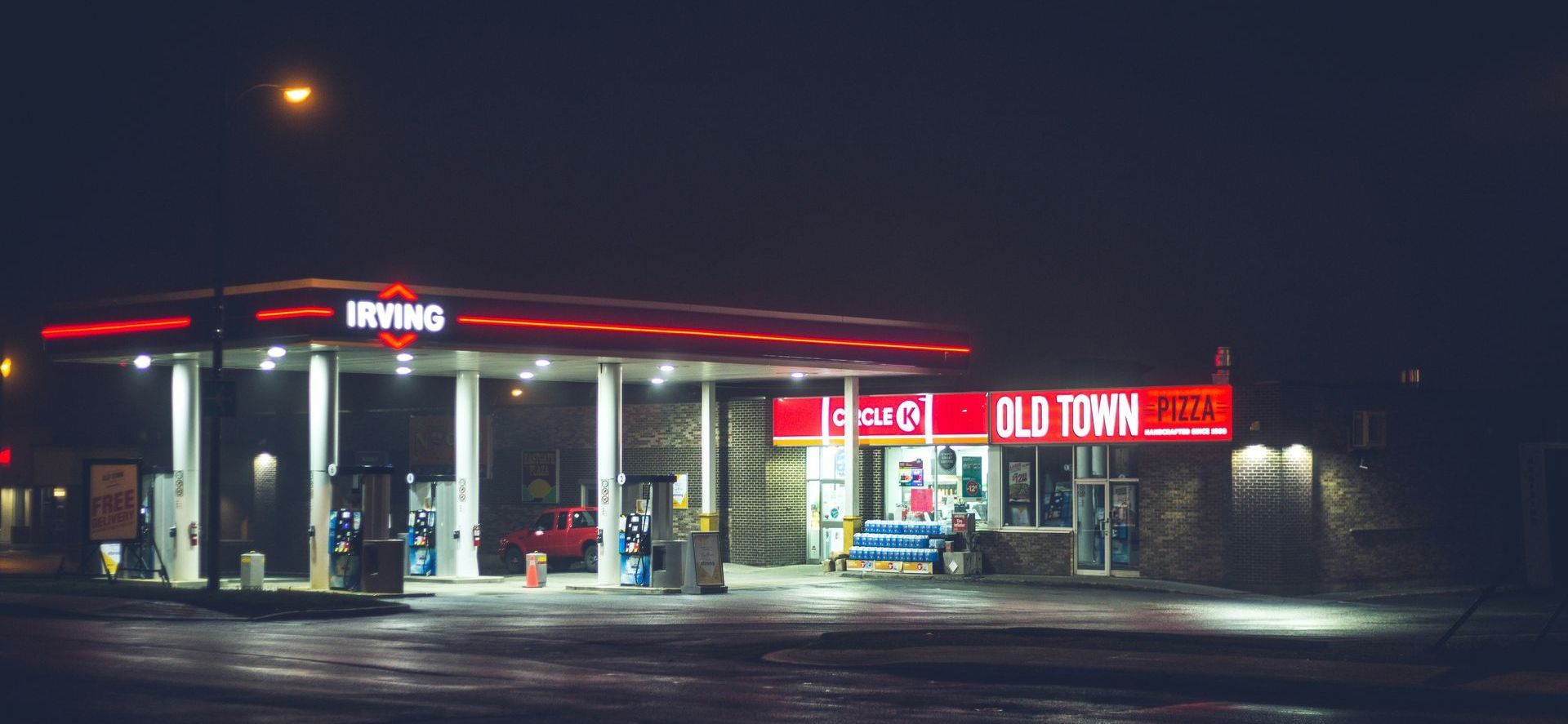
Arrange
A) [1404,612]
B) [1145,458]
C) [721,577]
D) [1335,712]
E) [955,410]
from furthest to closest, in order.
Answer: [955,410] < [1145,458] < [721,577] < [1404,612] < [1335,712]

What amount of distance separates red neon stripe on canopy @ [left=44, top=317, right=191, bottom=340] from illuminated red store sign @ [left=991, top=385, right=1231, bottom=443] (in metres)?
17.8

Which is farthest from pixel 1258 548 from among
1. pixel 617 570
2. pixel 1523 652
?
pixel 1523 652

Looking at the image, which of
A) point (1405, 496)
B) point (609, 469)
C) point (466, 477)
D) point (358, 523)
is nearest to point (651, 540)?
point (609, 469)

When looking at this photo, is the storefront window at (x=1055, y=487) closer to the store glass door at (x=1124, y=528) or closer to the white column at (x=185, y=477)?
the store glass door at (x=1124, y=528)

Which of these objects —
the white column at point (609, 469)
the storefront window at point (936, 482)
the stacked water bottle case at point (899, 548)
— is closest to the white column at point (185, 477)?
the white column at point (609, 469)

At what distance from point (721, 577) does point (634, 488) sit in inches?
116

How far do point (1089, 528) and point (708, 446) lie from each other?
1025 cm

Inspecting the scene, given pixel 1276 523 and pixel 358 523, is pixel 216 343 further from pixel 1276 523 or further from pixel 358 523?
pixel 1276 523

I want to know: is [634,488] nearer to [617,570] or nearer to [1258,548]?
[617,570]

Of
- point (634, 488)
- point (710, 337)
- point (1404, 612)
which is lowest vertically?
point (1404, 612)

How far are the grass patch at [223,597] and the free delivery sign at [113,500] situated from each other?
3.37 ft

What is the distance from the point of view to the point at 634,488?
34219 millimetres

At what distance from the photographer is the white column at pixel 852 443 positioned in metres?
39.4

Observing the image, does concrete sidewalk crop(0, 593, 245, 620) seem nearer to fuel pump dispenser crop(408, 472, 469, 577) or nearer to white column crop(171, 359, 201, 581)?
white column crop(171, 359, 201, 581)
